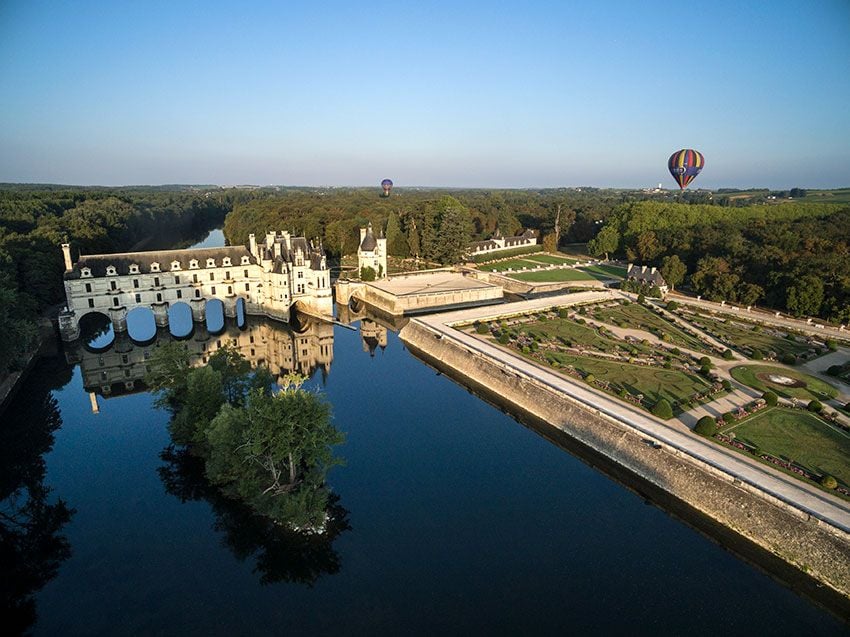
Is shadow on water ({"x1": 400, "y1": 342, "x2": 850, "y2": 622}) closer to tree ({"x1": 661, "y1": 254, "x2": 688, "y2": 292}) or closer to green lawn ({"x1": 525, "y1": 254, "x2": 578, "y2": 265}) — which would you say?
tree ({"x1": 661, "y1": 254, "x2": 688, "y2": 292})

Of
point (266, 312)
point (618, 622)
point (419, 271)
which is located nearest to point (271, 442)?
point (618, 622)

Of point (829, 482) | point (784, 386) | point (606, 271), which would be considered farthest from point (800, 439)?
point (606, 271)

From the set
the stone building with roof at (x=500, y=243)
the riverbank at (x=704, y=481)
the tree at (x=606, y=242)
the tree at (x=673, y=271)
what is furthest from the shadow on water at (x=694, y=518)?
the tree at (x=606, y=242)

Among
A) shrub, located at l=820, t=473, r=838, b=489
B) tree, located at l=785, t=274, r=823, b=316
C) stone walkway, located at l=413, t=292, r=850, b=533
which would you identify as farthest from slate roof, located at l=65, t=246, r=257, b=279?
tree, located at l=785, t=274, r=823, b=316

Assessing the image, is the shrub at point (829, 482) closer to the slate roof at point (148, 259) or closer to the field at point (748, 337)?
the field at point (748, 337)

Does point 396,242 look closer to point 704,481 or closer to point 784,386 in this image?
point 784,386
